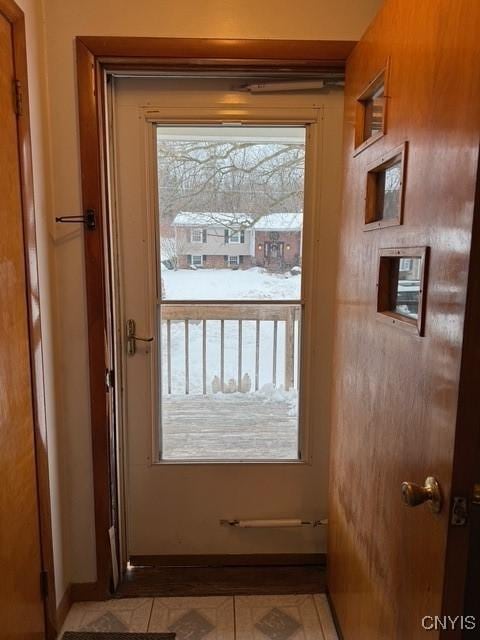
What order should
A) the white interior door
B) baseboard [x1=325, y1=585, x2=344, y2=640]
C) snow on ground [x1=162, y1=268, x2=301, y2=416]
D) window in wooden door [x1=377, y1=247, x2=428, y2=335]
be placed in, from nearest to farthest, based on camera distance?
window in wooden door [x1=377, y1=247, x2=428, y2=335]
baseboard [x1=325, y1=585, x2=344, y2=640]
the white interior door
snow on ground [x1=162, y1=268, x2=301, y2=416]

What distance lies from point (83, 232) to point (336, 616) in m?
1.78

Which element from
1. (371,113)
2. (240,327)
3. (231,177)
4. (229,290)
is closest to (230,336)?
(240,327)

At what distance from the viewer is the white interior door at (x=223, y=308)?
1.66 meters

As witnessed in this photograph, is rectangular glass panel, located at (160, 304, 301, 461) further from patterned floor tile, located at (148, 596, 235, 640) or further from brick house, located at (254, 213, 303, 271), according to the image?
patterned floor tile, located at (148, 596, 235, 640)

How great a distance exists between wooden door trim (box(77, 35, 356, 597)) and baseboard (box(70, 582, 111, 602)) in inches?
32.6

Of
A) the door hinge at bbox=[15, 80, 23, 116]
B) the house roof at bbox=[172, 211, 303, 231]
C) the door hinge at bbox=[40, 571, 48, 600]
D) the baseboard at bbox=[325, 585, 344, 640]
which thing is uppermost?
the door hinge at bbox=[15, 80, 23, 116]

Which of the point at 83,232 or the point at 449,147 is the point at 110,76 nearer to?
the point at 83,232

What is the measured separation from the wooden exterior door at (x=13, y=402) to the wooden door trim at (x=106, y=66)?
276mm

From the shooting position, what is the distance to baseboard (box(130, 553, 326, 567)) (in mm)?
1891

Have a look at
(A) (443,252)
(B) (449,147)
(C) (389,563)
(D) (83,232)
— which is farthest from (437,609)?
(D) (83,232)

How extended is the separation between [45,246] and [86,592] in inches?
56.1

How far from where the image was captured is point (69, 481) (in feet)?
5.46

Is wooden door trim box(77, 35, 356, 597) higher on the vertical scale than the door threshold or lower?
higher

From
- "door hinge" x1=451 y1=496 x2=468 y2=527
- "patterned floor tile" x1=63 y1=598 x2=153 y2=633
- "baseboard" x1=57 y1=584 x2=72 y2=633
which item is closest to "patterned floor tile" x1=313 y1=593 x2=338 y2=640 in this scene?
"patterned floor tile" x1=63 y1=598 x2=153 y2=633
